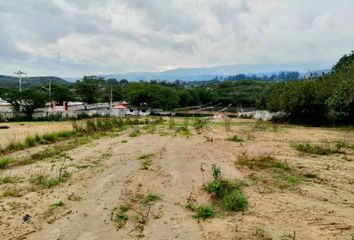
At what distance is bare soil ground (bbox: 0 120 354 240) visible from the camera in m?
7.66

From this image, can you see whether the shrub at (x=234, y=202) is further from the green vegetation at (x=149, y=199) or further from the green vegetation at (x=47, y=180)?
the green vegetation at (x=47, y=180)

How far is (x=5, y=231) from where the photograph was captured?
7.89 m

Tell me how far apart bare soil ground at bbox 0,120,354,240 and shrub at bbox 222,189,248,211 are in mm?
220

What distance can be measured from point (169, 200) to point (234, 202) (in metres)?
1.61

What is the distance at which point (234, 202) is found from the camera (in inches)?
351

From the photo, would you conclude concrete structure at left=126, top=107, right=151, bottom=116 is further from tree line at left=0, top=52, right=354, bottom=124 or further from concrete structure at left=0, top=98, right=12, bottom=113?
concrete structure at left=0, top=98, right=12, bottom=113

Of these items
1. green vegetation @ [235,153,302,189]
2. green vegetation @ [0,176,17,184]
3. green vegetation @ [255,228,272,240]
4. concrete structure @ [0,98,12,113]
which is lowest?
concrete structure @ [0,98,12,113]

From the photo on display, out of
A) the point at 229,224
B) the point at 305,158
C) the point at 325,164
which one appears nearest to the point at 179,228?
the point at 229,224

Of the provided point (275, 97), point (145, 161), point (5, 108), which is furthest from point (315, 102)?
point (5, 108)

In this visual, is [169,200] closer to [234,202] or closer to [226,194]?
[226,194]

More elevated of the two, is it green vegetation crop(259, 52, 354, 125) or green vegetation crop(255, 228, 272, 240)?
green vegetation crop(259, 52, 354, 125)

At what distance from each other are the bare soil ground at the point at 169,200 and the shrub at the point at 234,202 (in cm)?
22

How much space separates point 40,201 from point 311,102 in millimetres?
30587

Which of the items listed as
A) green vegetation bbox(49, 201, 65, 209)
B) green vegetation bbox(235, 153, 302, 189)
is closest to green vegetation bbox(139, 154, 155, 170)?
green vegetation bbox(235, 153, 302, 189)
